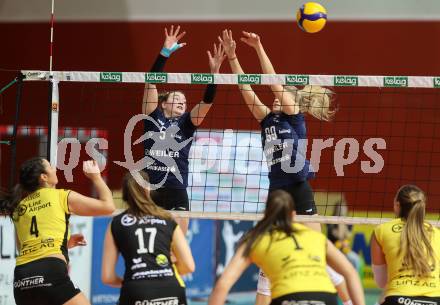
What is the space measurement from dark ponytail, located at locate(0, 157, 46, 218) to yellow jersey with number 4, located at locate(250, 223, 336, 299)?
88.4 inches

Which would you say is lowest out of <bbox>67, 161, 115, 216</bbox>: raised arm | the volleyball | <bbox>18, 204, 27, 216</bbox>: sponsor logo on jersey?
<bbox>18, 204, 27, 216</bbox>: sponsor logo on jersey

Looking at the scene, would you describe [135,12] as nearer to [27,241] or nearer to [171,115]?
[171,115]

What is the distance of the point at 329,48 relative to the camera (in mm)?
14344

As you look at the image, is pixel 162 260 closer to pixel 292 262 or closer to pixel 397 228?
pixel 292 262

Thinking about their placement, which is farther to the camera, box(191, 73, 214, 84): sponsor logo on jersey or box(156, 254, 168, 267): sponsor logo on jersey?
box(191, 73, 214, 84): sponsor logo on jersey

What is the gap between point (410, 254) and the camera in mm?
6438

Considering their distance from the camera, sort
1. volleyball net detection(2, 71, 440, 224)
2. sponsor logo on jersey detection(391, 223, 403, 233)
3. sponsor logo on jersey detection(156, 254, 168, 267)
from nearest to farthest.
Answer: sponsor logo on jersey detection(156, 254, 168, 267) < sponsor logo on jersey detection(391, 223, 403, 233) < volleyball net detection(2, 71, 440, 224)

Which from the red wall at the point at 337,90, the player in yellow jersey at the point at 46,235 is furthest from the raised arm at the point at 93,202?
the red wall at the point at 337,90

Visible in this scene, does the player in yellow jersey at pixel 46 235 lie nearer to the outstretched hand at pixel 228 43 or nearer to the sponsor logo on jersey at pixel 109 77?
the sponsor logo on jersey at pixel 109 77

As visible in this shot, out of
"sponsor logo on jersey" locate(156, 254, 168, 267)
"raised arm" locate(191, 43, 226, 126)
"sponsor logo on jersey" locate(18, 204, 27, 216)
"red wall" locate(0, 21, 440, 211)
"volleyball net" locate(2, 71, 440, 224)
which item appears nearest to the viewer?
"sponsor logo on jersey" locate(156, 254, 168, 267)

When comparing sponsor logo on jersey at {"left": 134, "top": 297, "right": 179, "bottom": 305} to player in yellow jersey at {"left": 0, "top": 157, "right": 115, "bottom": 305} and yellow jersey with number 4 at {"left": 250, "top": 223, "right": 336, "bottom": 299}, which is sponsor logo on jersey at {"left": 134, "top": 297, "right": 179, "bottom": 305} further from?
player in yellow jersey at {"left": 0, "top": 157, "right": 115, "bottom": 305}

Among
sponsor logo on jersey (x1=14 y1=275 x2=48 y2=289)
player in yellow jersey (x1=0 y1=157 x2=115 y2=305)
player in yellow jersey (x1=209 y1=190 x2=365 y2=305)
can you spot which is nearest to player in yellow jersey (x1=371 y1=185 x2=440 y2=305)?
player in yellow jersey (x1=209 y1=190 x2=365 y2=305)

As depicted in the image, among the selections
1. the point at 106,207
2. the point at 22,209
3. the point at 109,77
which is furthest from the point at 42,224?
the point at 109,77

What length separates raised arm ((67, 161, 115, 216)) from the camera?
6.84 m
